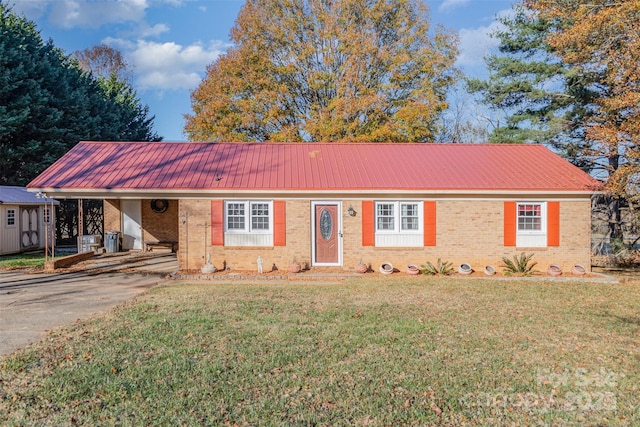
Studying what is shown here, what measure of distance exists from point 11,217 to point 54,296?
1055cm

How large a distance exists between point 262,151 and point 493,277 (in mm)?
9033

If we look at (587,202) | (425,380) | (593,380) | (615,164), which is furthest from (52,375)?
(615,164)

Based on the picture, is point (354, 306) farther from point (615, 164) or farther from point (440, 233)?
point (615, 164)

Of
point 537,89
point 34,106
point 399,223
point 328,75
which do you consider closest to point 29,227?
point 34,106

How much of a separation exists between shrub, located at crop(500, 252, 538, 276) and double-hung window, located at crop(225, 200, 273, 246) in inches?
291

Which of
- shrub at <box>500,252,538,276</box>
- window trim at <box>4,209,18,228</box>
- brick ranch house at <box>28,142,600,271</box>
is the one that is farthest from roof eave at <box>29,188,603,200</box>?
window trim at <box>4,209,18,228</box>

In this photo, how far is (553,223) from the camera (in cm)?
1288

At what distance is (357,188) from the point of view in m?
12.5

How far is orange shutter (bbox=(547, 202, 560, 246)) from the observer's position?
42.2 ft

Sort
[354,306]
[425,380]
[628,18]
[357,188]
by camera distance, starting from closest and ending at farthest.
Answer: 1. [425,380]
2. [354,306]
3. [628,18]
4. [357,188]

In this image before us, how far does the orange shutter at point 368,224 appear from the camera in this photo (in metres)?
12.7

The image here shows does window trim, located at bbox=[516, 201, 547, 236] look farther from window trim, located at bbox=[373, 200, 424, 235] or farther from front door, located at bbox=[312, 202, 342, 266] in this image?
front door, located at bbox=[312, 202, 342, 266]

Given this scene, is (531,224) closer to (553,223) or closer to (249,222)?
(553,223)

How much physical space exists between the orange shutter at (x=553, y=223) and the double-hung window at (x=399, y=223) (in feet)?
13.3
